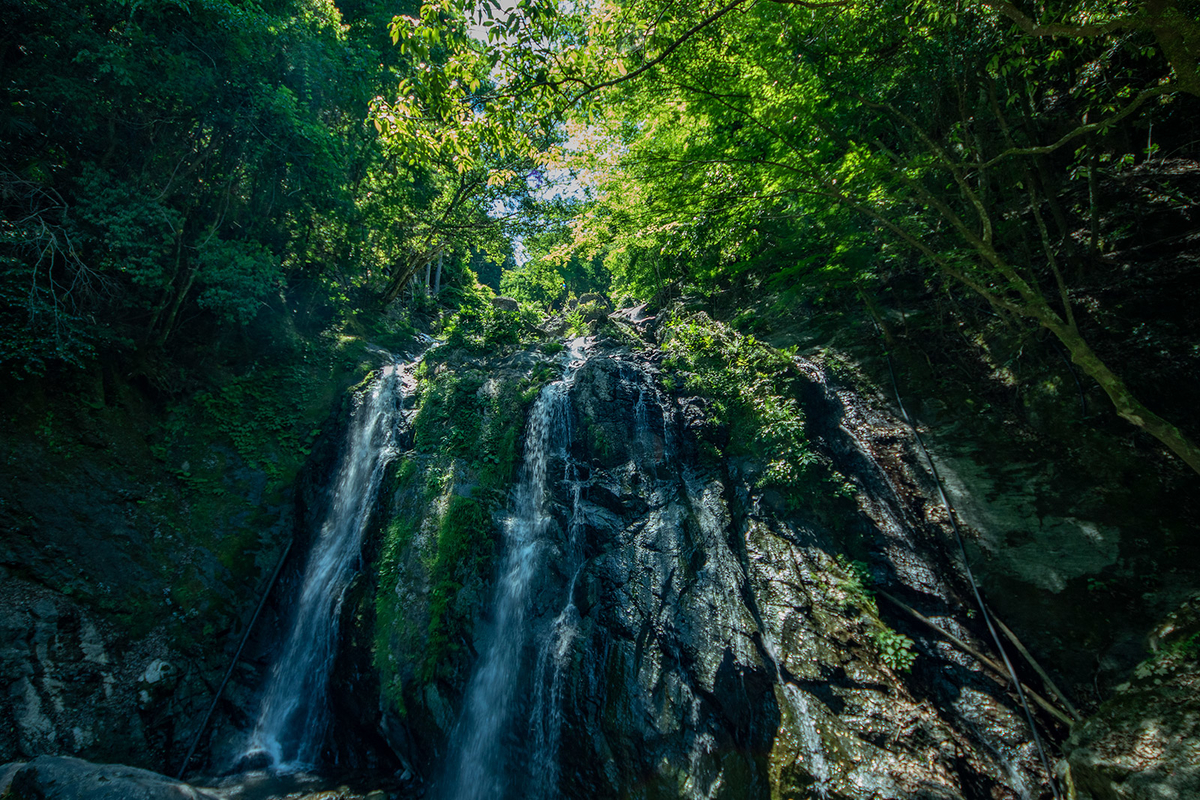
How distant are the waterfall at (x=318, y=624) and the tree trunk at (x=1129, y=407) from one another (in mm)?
9522

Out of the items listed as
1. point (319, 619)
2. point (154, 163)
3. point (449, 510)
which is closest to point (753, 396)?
point (449, 510)

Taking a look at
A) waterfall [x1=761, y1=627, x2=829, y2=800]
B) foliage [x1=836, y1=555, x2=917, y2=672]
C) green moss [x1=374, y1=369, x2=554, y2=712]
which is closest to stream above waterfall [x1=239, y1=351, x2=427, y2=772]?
green moss [x1=374, y1=369, x2=554, y2=712]

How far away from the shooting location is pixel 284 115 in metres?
7.37

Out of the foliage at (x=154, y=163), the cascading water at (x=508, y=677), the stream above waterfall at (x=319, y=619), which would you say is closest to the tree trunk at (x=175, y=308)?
the foliage at (x=154, y=163)

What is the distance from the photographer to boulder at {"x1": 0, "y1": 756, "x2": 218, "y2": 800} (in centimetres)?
352

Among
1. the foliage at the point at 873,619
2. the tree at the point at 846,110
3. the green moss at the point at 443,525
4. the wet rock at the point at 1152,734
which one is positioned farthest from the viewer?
the green moss at the point at 443,525

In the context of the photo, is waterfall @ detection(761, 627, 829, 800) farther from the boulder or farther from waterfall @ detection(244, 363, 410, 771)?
Answer: waterfall @ detection(244, 363, 410, 771)

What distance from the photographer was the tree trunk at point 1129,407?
3.70m

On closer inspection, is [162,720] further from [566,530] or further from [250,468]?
[566,530]

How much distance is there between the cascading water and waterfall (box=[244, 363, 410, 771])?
231 centimetres

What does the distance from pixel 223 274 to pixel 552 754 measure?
368 inches

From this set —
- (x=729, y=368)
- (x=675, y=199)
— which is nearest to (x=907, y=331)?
(x=729, y=368)

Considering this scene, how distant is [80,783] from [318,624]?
3051mm

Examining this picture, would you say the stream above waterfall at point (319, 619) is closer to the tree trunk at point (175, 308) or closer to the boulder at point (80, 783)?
the boulder at point (80, 783)
